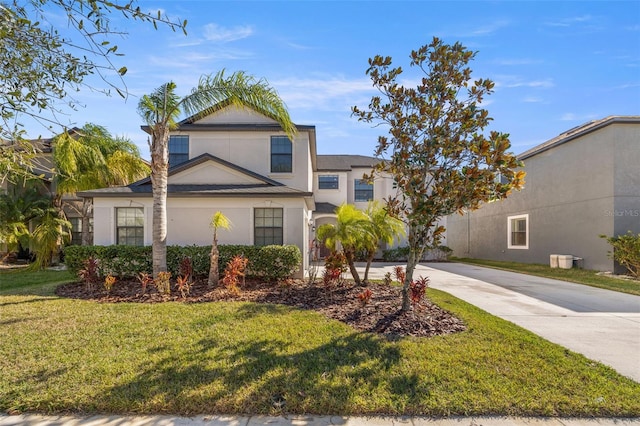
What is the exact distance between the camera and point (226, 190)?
39.6 ft

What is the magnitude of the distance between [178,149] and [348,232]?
952 cm

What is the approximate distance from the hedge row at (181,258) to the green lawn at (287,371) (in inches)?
160

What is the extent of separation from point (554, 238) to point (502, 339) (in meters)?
14.2

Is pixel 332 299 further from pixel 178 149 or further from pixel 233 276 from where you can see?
pixel 178 149

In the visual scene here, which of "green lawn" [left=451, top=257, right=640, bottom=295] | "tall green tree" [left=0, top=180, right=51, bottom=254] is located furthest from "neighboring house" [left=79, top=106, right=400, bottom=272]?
"green lawn" [left=451, top=257, right=640, bottom=295]

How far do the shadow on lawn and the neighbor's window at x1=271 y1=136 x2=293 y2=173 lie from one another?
32.0ft

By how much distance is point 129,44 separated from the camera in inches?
191

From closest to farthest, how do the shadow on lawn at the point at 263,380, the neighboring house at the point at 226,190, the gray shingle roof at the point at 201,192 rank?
the shadow on lawn at the point at 263,380, the gray shingle roof at the point at 201,192, the neighboring house at the point at 226,190

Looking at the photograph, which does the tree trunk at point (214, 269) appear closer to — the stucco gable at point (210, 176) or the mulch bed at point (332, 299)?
the mulch bed at point (332, 299)

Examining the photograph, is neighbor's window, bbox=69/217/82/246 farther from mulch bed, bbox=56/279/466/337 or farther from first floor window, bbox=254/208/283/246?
first floor window, bbox=254/208/283/246

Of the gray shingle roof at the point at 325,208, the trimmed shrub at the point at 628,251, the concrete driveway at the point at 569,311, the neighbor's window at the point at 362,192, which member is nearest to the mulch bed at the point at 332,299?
the concrete driveway at the point at 569,311

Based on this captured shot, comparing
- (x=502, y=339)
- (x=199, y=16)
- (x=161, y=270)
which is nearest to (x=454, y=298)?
(x=502, y=339)

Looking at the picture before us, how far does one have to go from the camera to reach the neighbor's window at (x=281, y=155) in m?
14.1

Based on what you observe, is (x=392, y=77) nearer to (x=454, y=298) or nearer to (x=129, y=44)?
(x=129, y=44)
